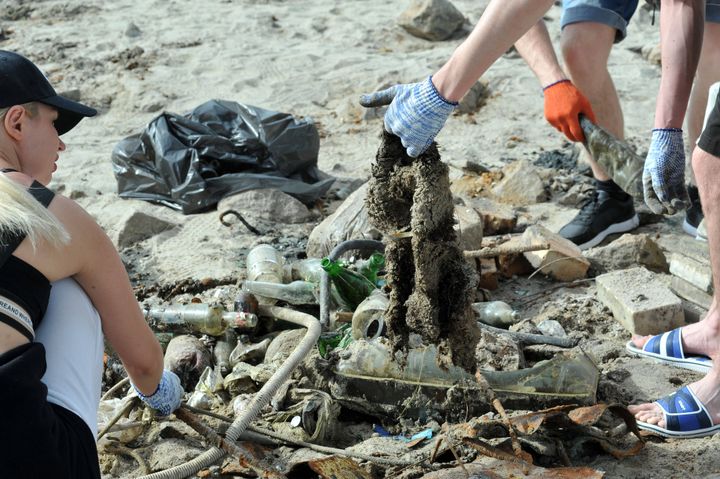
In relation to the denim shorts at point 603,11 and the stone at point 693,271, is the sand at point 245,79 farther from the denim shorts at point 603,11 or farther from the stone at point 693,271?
the denim shorts at point 603,11

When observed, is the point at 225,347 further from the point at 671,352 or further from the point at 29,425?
the point at 671,352

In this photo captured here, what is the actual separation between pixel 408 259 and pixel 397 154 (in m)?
0.34

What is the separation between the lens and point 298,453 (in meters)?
2.80

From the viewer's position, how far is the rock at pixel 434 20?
756 cm

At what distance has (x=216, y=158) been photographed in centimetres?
529

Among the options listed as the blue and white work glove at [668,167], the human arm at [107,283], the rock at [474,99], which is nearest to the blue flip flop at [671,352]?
the blue and white work glove at [668,167]

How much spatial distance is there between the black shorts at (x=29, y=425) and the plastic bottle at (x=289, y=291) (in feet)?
5.67

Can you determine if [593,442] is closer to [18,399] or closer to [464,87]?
[464,87]

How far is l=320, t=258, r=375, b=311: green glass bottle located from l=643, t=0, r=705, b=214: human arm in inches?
48.2

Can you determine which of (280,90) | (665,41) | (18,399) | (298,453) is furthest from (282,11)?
(18,399)

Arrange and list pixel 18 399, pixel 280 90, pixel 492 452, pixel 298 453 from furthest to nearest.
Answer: pixel 280 90, pixel 298 453, pixel 492 452, pixel 18 399

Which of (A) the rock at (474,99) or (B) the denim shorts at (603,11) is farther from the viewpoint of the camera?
(A) the rock at (474,99)

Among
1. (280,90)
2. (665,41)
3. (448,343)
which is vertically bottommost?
(280,90)

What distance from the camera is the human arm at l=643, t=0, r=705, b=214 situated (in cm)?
303
